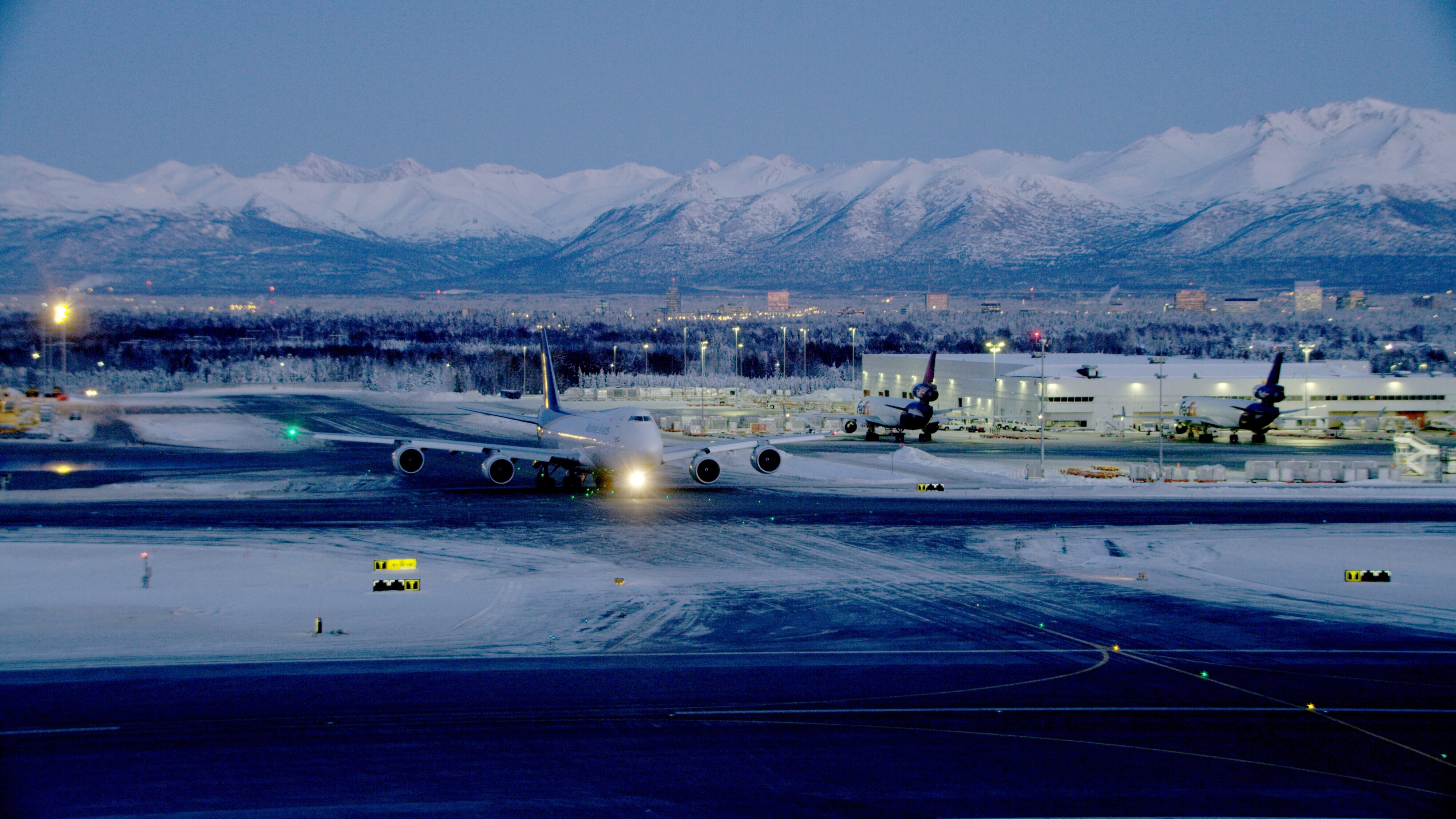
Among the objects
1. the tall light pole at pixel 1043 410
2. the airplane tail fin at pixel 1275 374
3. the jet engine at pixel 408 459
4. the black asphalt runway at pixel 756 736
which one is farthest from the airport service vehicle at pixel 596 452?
the airplane tail fin at pixel 1275 374

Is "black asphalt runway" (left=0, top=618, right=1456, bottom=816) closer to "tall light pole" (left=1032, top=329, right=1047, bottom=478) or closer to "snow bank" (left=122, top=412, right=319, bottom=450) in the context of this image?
"tall light pole" (left=1032, top=329, right=1047, bottom=478)

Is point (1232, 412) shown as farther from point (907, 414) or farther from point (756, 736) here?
point (756, 736)

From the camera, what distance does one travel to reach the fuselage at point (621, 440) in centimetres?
4659

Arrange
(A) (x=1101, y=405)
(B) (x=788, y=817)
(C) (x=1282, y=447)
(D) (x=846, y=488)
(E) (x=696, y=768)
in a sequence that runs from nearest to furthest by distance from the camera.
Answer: (B) (x=788, y=817) < (E) (x=696, y=768) < (D) (x=846, y=488) < (C) (x=1282, y=447) < (A) (x=1101, y=405)

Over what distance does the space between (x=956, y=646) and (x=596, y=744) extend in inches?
390

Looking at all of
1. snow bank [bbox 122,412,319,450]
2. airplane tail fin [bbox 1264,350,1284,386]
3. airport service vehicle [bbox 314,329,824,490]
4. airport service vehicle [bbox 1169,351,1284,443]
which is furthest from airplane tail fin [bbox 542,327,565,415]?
airplane tail fin [bbox 1264,350,1284,386]

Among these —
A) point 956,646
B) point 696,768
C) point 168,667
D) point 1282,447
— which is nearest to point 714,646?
point 956,646

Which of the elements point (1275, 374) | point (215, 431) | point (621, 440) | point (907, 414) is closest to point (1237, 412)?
point (1275, 374)

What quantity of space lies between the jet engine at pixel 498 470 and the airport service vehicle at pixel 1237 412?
57.4m

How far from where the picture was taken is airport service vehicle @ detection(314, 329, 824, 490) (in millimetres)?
46969

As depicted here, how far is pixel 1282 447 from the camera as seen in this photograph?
260 ft

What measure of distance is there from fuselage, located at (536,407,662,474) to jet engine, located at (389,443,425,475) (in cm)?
685

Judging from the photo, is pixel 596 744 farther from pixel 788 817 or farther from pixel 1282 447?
pixel 1282 447

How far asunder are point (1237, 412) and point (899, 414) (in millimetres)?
26434
